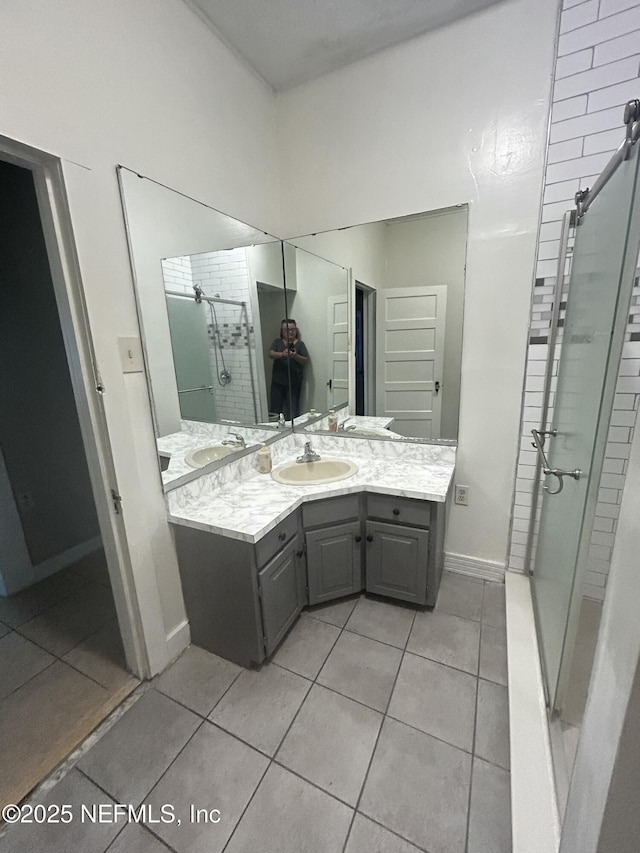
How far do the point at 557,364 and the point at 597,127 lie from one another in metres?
0.96

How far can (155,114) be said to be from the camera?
133cm

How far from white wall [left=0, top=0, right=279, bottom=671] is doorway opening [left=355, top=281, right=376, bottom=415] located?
864 millimetres

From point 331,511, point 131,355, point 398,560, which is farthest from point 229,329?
point 398,560


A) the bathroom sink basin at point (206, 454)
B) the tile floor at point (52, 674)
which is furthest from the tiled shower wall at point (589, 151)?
the tile floor at point (52, 674)

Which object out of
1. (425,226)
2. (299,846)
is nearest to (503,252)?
(425,226)

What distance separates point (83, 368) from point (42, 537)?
5.40 ft

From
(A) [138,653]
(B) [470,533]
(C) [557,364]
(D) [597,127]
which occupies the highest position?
(D) [597,127]

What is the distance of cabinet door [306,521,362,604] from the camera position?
1.76 m

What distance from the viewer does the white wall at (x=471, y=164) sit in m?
1.52

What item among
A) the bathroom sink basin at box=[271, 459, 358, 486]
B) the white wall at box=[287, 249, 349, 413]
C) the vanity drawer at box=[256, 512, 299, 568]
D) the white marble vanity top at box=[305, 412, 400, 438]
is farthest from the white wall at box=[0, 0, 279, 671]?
the white marble vanity top at box=[305, 412, 400, 438]

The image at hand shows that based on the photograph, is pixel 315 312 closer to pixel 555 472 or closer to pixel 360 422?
pixel 360 422

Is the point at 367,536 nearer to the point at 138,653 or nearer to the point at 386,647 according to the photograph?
the point at 386,647

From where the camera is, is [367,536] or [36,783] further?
[367,536]

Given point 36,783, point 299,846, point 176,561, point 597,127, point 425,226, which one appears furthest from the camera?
point 425,226
